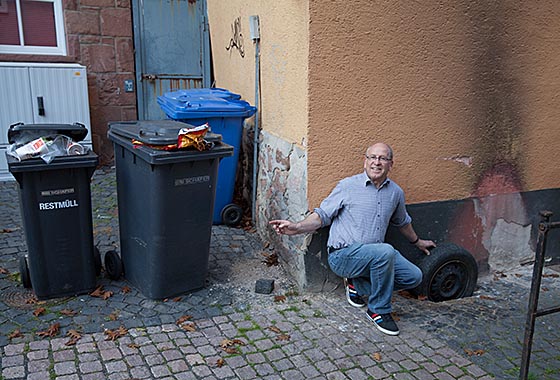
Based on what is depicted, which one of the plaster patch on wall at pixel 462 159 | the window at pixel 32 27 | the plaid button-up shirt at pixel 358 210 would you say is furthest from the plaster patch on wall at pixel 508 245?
the window at pixel 32 27

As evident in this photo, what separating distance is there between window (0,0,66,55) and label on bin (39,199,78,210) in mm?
4414

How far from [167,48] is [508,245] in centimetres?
560

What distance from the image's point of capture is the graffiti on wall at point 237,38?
5793mm

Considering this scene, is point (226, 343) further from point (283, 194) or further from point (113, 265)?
point (283, 194)

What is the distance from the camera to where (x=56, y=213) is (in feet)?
12.4

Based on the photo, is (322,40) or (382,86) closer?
(322,40)

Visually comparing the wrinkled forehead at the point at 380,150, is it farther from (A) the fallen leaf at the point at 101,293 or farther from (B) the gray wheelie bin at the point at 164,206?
(A) the fallen leaf at the point at 101,293

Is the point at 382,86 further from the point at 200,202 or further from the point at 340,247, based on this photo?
the point at 200,202

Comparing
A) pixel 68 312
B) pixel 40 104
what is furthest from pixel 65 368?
pixel 40 104

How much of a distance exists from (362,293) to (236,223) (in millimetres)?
1965

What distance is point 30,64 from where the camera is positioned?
271 inches

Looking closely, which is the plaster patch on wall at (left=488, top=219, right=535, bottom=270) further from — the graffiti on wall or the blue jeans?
the graffiti on wall

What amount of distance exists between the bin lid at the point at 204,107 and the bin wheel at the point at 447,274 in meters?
2.23

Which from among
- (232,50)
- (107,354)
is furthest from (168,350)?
(232,50)
